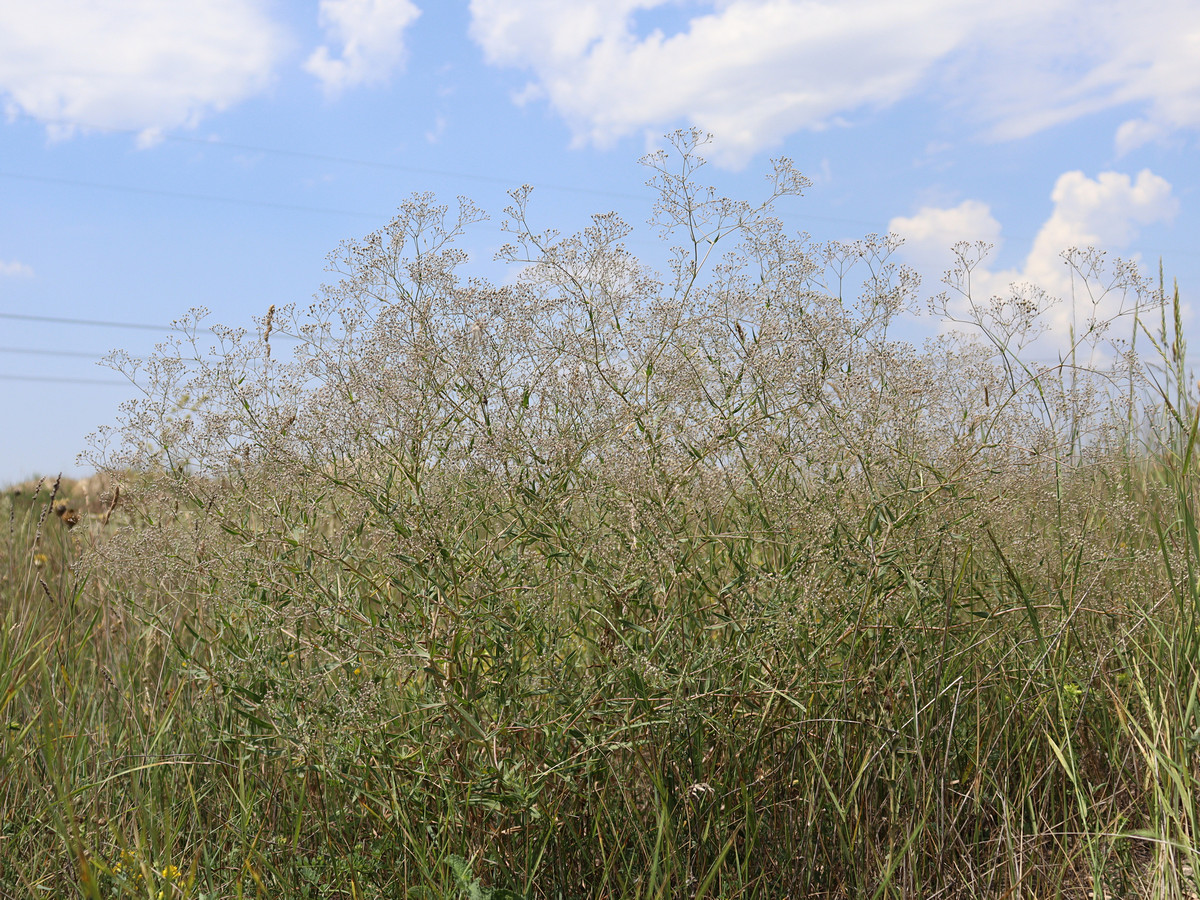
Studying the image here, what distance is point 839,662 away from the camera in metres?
2.92

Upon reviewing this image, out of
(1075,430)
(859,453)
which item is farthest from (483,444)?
(1075,430)

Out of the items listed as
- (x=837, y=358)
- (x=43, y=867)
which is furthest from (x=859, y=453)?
(x=43, y=867)

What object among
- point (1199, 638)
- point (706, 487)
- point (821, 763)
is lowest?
point (821, 763)

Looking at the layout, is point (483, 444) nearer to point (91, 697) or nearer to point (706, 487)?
point (706, 487)

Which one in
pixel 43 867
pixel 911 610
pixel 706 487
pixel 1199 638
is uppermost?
pixel 706 487

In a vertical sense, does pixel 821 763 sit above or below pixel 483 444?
below

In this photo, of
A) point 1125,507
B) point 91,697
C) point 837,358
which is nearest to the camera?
point 837,358

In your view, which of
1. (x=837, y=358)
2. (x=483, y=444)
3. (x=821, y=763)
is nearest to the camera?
(x=483, y=444)

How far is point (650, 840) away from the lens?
2717mm

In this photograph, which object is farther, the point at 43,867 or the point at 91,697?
the point at 91,697

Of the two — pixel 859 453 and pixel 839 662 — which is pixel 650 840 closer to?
pixel 839 662

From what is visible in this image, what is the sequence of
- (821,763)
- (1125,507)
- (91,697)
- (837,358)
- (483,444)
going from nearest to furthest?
(483,444)
(821,763)
(837,358)
(1125,507)
(91,697)

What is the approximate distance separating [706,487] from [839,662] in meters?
0.78

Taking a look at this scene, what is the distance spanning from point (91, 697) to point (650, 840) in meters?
2.57
